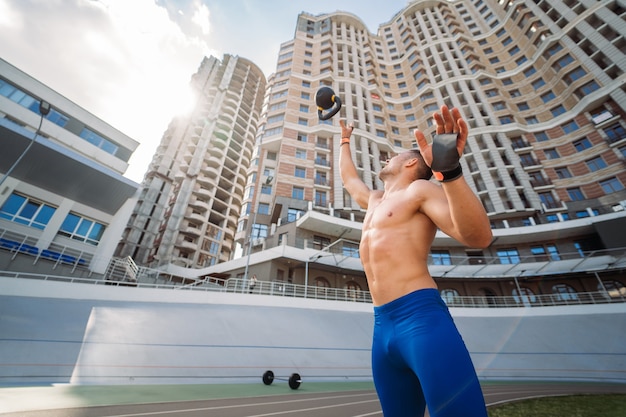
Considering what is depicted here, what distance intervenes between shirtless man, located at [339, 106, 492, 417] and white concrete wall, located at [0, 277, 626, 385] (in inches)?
314

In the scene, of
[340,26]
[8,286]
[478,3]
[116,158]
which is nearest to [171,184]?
[116,158]

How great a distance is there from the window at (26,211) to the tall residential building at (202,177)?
21.2 meters

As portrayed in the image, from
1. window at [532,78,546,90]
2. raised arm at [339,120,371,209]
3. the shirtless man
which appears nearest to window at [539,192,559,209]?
window at [532,78,546,90]

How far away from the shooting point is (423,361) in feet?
4.50

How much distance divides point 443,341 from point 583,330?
21.3m

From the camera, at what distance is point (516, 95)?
122 feet

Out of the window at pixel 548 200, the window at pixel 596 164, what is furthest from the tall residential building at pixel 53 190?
the window at pixel 596 164

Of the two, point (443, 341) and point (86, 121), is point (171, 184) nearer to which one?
point (86, 121)

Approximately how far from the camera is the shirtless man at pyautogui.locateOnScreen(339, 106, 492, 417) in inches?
51.0

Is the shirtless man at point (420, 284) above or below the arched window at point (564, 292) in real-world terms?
below

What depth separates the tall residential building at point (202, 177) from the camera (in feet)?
124

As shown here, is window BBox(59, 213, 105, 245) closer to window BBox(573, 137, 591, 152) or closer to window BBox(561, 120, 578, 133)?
window BBox(573, 137, 591, 152)

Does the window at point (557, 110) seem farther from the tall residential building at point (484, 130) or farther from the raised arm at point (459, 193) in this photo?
the raised arm at point (459, 193)

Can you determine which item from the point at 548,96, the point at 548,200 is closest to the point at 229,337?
the point at 548,200
